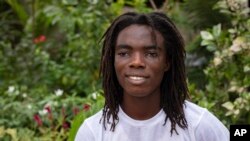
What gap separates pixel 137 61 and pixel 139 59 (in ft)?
0.04

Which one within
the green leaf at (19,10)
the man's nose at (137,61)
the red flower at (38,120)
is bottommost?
the red flower at (38,120)

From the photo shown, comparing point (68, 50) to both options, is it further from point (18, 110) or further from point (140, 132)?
point (140, 132)

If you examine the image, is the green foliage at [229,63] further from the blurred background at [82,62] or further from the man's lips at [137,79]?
the man's lips at [137,79]

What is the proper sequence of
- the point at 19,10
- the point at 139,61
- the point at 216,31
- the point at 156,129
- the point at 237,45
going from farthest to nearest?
Result: the point at 19,10, the point at 216,31, the point at 237,45, the point at 156,129, the point at 139,61

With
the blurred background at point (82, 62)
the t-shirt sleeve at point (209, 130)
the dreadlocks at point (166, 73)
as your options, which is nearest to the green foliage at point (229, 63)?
the blurred background at point (82, 62)

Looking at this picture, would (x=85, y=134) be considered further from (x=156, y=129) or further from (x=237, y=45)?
(x=237, y=45)

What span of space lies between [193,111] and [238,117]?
198 centimetres

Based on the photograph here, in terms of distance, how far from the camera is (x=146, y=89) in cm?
250

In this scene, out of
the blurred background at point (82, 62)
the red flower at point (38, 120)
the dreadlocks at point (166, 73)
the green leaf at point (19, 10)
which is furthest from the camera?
the green leaf at point (19, 10)

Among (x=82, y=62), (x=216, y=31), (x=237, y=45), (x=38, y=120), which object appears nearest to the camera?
(x=237, y=45)

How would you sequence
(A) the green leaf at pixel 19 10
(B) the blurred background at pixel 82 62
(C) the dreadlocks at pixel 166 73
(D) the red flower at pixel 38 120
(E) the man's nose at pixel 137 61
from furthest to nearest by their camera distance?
(A) the green leaf at pixel 19 10 < (D) the red flower at pixel 38 120 < (B) the blurred background at pixel 82 62 < (C) the dreadlocks at pixel 166 73 < (E) the man's nose at pixel 137 61

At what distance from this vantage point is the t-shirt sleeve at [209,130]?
260cm

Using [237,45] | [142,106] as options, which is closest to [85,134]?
[142,106]

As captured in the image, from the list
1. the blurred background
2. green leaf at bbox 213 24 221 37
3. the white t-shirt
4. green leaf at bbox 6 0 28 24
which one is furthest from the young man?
green leaf at bbox 6 0 28 24
